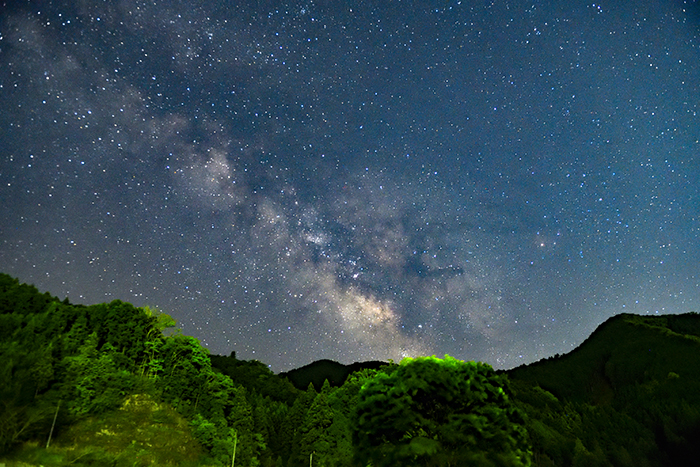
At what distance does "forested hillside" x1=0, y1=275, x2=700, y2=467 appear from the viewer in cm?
2273

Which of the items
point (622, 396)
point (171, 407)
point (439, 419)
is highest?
point (622, 396)

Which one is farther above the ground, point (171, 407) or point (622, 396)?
point (622, 396)

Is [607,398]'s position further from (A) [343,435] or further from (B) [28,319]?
(B) [28,319]

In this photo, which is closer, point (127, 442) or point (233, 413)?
point (127, 442)

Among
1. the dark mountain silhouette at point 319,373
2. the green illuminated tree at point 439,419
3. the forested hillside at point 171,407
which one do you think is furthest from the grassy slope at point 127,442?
the dark mountain silhouette at point 319,373

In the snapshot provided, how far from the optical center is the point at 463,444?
72.7 ft

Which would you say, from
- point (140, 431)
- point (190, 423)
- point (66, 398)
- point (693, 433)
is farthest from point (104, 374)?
point (693, 433)

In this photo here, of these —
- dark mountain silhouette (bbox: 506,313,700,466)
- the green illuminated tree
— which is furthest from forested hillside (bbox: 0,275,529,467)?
dark mountain silhouette (bbox: 506,313,700,466)

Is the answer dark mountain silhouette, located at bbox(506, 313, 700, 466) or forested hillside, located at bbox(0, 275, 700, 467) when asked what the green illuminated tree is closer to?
forested hillside, located at bbox(0, 275, 700, 467)

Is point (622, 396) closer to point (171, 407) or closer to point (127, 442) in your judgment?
point (171, 407)

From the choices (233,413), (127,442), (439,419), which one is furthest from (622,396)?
(127,442)

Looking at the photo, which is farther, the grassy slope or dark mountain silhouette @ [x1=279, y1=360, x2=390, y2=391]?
dark mountain silhouette @ [x1=279, y1=360, x2=390, y2=391]

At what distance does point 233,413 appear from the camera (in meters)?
57.6

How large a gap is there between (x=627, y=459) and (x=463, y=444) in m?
Result: 42.4
